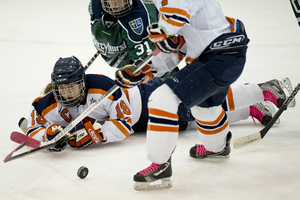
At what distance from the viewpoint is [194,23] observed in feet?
5.74

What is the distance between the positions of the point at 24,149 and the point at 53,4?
494 centimetres

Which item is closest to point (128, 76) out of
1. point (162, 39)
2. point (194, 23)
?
point (162, 39)

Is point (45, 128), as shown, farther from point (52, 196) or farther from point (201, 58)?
point (201, 58)

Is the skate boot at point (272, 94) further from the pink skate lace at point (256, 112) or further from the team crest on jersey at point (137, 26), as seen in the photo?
the team crest on jersey at point (137, 26)

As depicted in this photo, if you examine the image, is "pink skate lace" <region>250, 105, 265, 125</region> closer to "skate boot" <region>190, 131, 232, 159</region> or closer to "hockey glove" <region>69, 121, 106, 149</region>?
"skate boot" <region>190, 131, 232, 159</region>

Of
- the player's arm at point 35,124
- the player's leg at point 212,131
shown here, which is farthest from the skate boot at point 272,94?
the player's arm at point 35,124

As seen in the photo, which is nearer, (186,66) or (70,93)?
(186,66)

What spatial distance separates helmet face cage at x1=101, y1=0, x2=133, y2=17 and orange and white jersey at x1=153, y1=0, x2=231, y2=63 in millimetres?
793

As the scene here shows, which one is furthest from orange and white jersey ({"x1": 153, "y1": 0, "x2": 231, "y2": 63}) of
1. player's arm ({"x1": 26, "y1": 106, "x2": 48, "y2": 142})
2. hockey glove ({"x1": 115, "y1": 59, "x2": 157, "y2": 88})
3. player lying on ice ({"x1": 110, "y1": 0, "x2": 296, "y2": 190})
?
player's arm ({"x1": 26, "y1": 106, "x2": 48, "y2": 142})

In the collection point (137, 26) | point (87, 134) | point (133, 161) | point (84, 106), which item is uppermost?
point (137, 26)

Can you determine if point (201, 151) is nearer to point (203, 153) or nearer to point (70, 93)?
point (203, 153)

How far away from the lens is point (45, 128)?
2404 mm

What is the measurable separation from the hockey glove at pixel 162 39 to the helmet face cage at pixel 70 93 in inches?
30.1

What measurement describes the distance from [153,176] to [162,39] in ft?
1.91
